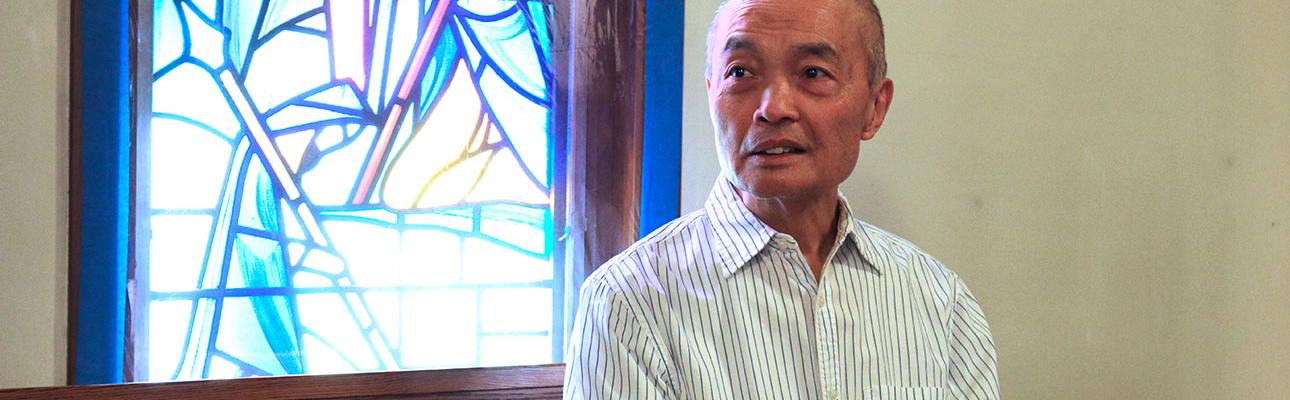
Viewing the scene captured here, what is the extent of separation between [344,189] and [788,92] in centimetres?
64

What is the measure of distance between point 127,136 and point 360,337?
0.40 m

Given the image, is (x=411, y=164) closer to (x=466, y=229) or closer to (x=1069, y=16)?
(x=466, y=229)

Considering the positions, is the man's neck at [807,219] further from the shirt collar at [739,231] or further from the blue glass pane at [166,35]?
the blue glass pane at [166,35]

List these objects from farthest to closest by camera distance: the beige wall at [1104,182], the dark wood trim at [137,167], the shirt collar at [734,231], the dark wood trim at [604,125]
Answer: the beige wall at [1104,182] → the dark wood trim at [604,125] → the dark wood trim at [137,167] → the shirt collar at [734,231]

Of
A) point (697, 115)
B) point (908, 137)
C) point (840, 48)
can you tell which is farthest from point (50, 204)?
point (908, 137)

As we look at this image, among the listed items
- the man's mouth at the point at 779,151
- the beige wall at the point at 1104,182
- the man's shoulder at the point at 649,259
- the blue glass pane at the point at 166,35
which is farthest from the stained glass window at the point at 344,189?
the beige wall at the point at 1104,182

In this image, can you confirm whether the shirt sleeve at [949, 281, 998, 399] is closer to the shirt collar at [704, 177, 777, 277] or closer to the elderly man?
the elderly man

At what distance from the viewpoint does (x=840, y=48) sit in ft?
4.26

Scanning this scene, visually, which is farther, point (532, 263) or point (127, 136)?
point (532, 263)

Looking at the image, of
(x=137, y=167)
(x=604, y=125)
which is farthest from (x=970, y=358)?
(x=137, y=167)

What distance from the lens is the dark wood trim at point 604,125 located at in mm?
1628

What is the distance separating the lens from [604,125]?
1643 millimetres

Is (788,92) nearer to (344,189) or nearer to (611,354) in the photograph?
(611,354)

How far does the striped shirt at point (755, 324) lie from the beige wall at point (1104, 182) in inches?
17.2
